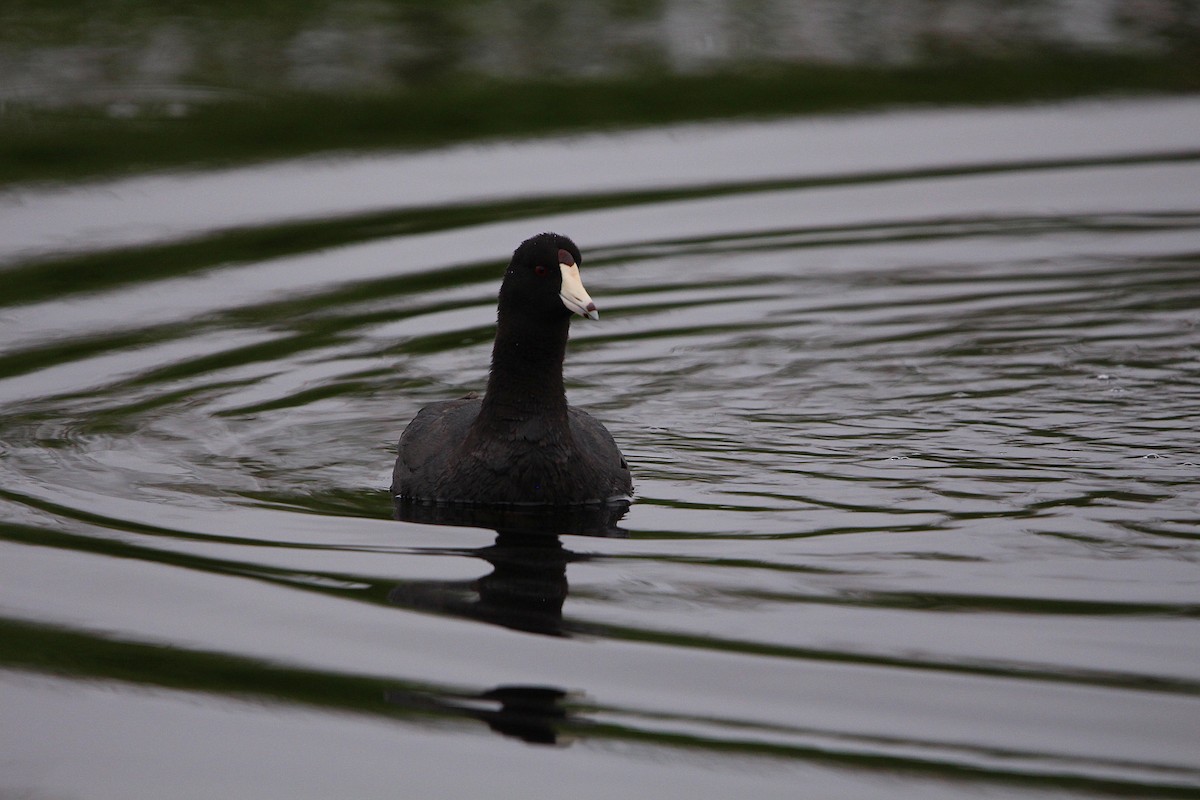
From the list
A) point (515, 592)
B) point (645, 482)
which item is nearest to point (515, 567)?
point (515, 592)

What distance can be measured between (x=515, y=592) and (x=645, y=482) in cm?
149

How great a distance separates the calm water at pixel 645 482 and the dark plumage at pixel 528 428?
276 millimetres

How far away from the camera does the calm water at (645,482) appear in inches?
181

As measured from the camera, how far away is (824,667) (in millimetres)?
4973

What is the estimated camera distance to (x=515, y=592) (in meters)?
5.63

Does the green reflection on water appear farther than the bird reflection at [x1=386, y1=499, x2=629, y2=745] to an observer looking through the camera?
Yes

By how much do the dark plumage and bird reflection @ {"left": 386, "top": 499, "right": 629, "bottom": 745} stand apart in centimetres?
8

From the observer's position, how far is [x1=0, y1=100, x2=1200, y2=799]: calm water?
4.61 m

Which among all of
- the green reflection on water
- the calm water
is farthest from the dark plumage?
the green reflection on water

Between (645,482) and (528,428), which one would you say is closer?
(528,428)

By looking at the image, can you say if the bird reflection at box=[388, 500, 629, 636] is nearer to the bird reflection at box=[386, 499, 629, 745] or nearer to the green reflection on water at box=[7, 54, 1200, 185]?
the bird reflection at box=[386, 499, 629, 745]

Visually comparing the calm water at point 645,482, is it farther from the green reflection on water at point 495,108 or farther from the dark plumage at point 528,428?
the green reflection on water at point 495,108

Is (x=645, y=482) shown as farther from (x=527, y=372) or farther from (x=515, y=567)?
(x=515, y=567)

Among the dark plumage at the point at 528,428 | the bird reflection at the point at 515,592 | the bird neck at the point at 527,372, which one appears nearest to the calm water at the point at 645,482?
the bird reflection at the point at 515,592
